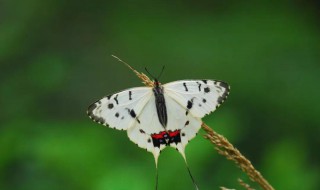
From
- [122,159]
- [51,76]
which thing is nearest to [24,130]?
[122,159]

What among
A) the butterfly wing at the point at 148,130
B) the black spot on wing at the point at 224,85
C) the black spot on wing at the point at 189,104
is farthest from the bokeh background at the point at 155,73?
the black spot on wing at the point at 224,85

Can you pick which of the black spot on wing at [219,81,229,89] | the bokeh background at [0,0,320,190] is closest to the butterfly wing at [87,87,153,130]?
the black spot on wing at [219,81,229,89]

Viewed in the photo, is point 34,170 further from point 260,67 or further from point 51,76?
point 260,67

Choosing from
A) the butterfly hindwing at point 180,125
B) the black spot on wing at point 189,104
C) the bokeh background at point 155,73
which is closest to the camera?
the butterfly hindwing at point 180,125

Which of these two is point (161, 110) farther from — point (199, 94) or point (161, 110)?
point (199, 94)

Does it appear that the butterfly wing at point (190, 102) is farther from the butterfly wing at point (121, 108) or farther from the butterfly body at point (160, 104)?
the butterfly wing at point (121, 108)

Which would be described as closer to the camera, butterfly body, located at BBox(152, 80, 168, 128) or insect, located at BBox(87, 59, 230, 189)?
insect, located at BBox(87, 59, 230, 189)

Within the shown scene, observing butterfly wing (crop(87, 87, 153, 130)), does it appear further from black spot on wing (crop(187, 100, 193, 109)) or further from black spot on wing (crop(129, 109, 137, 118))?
black spot on wing (crop(187, 100, 193, 109))

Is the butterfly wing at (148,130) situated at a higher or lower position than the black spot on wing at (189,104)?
lower
